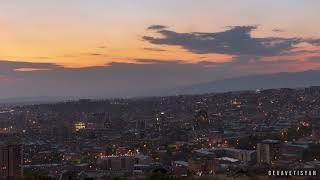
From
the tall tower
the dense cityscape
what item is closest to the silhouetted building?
the dense cityscape

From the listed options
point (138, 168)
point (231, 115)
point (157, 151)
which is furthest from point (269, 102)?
point (138, 168)

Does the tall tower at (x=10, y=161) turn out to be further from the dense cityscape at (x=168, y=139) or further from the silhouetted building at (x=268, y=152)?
the silhouetted building at (x=268, y=152)

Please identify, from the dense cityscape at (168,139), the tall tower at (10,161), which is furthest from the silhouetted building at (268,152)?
the tall tower at (10,161)

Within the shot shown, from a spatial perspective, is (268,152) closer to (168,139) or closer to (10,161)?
(10,161)

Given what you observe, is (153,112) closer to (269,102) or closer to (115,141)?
(269,102)

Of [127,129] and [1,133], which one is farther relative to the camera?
[127,129]

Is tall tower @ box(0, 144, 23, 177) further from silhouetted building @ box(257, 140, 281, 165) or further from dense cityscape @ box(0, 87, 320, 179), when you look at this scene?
silhouetted building @ box(257, 140, 281, 165)

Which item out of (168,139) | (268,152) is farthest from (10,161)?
(168,139)

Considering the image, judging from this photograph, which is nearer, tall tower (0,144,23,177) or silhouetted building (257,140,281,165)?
tall tower (0,144,23,177)
